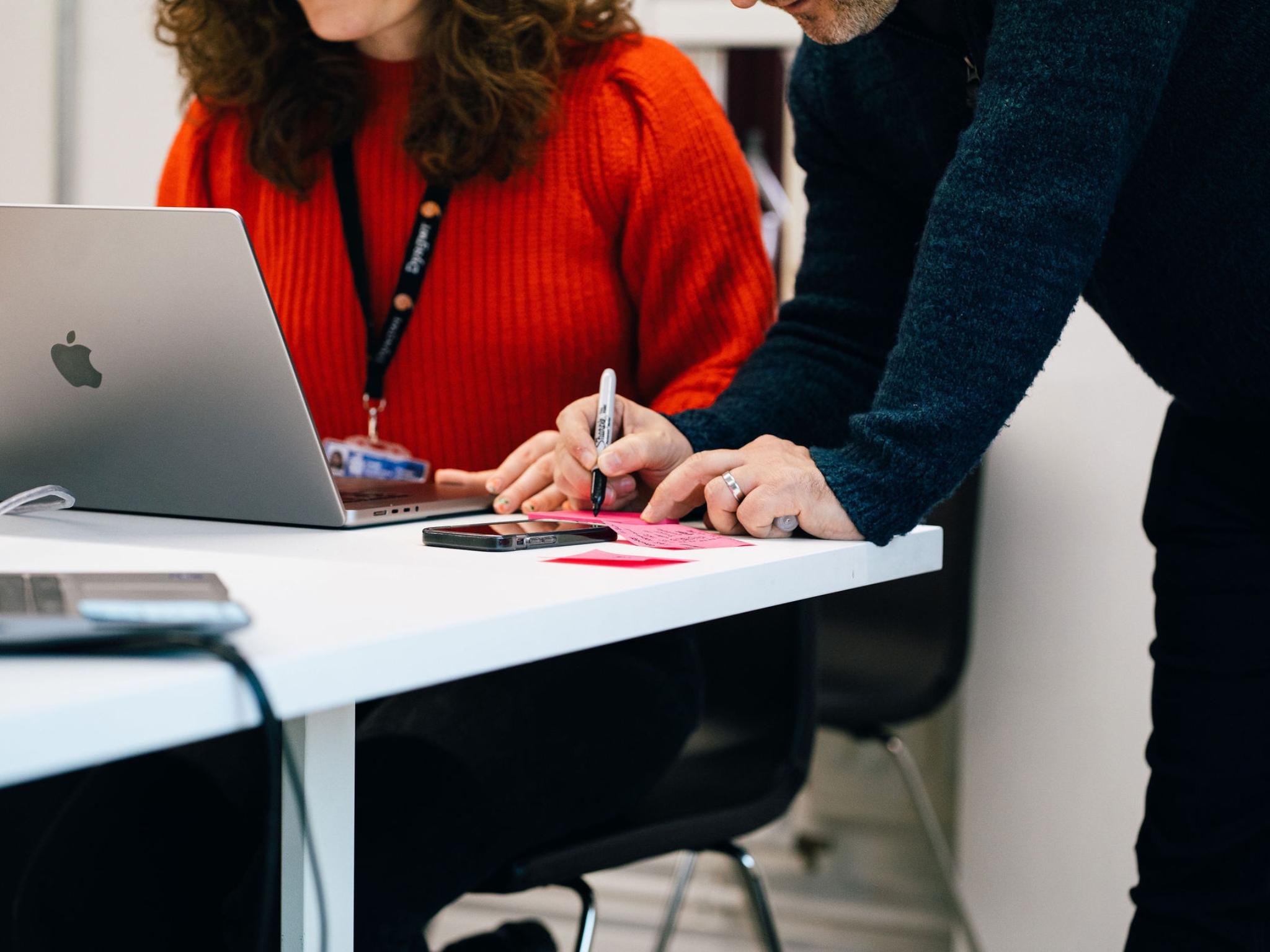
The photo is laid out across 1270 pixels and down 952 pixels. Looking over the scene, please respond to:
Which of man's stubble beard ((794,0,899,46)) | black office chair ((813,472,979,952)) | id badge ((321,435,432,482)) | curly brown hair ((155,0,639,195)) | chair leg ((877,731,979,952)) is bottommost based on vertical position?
chair leg ((877,731,979,952))

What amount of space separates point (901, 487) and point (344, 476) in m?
0.55

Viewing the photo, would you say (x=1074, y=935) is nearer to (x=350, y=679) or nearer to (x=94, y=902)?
(x=94, y=902)

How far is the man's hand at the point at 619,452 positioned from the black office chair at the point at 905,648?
2.94 feet

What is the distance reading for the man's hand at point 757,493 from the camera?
69 centimetres

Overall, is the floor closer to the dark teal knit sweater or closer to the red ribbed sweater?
the red ribbed sweater

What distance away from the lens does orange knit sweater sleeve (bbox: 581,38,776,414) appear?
112cm

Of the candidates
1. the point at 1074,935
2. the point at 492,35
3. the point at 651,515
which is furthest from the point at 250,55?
the point at 1074,935

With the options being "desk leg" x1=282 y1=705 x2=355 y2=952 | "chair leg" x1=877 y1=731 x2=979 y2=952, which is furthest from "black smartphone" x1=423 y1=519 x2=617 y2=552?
"chair leg" x1=877 y1=731 x2=979 y2=952

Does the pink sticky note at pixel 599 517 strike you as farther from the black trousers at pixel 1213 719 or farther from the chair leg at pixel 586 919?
the black trousers at pixel 1213 719

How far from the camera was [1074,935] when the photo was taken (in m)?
1.39

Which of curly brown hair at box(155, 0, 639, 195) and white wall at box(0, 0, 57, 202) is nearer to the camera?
curly brown hair at box(155, 0, 639, 195)

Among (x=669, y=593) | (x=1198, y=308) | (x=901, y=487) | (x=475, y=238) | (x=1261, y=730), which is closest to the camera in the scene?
(x=669, y=593)

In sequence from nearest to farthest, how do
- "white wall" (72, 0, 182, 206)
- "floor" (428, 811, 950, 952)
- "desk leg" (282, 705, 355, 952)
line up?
"desk leg" (282, 705, 355, 952) < "floor" (428, 811, 950, 952) < "white wall" (72, 0, 182, 206)

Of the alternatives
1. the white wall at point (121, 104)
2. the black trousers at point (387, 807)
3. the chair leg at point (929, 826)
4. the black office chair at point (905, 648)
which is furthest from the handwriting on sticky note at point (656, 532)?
the white wall at point (121, 104)
